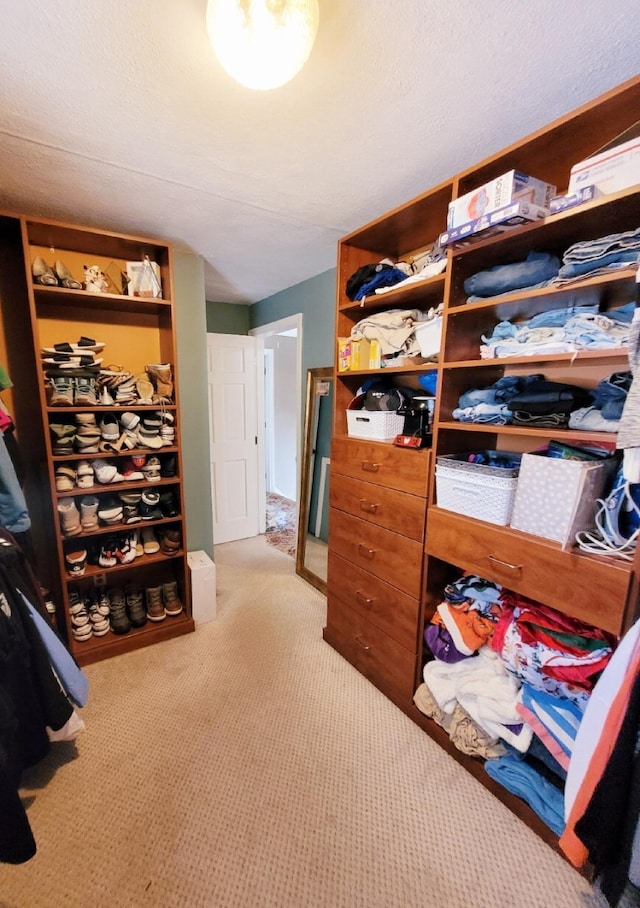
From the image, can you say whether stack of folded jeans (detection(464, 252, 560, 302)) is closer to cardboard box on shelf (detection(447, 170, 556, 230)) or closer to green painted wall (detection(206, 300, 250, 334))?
cardboard box on shelf (detection(447, 170, 556, 230))

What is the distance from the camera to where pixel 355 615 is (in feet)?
6.45

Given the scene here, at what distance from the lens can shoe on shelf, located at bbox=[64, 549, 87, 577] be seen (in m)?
1.97

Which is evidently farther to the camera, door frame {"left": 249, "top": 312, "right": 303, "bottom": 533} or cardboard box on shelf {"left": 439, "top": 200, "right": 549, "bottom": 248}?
door frame {"left": 249, "top": 312, "right": 303, "bottom": 533}

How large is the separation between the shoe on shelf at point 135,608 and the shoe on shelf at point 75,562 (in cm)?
34

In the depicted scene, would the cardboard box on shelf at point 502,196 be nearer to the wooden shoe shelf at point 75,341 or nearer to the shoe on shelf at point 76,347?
the wooden shoe shelf at point 75,341

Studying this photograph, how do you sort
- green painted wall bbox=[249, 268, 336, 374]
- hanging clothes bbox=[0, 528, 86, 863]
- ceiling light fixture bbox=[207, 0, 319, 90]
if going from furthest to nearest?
green painted wall bbox=[249, 268, 336, 374]
hanging clothes bbox=[0, 528, 86, 863]
ceiling light fixture bbox=[207, 0, 319, 90]

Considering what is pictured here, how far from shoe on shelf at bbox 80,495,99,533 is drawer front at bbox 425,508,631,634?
176 cm

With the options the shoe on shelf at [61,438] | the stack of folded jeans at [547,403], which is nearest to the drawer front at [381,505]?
the stack of folded jeans at [547,403]

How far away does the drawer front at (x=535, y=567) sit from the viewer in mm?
1061

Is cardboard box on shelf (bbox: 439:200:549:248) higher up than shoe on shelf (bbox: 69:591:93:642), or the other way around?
cardboard box on shelf (bbox: 439:200:549:248)

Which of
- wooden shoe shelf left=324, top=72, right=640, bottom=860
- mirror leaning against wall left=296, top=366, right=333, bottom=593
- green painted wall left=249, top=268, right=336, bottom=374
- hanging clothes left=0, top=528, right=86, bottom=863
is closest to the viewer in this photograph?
wooden shoe shelf left=324, top=72, right=640, bottom=860

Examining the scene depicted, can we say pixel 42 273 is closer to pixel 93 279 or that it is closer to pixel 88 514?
pixel 93 279

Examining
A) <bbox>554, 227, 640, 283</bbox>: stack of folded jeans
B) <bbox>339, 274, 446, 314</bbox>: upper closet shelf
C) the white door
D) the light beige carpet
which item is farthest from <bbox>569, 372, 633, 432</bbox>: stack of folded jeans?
the white door

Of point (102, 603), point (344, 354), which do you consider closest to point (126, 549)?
point (102, 603)
